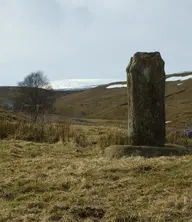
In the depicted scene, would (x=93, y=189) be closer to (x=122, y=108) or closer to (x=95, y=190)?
(x=95, y=190)

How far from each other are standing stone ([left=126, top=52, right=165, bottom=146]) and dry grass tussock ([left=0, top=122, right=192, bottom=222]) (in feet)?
5.76

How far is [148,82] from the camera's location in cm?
945

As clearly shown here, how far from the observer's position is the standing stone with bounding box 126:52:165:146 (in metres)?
9.38

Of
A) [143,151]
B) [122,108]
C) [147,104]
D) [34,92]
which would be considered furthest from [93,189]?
[122,108]

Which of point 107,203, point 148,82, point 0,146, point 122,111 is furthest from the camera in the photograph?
point 122,111

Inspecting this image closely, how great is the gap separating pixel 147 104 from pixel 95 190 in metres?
4.13

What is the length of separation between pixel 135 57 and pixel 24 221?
6.00 metres

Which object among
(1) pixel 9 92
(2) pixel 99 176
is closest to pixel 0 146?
(2) pixel 99 176

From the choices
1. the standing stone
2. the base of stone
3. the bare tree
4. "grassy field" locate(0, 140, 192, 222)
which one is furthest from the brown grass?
"grassy field" locate(0, 140, 192, 222)

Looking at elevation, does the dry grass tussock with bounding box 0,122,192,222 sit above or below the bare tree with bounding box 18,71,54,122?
below

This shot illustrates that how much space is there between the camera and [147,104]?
9391 mm

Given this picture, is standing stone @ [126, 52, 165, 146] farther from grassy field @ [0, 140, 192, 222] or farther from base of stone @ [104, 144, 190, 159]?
grassy field @ [0, 140, 192, 222]

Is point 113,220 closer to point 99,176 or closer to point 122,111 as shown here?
point 99,176

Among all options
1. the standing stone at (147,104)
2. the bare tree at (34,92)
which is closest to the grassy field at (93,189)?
the standing stone at (147,104)
